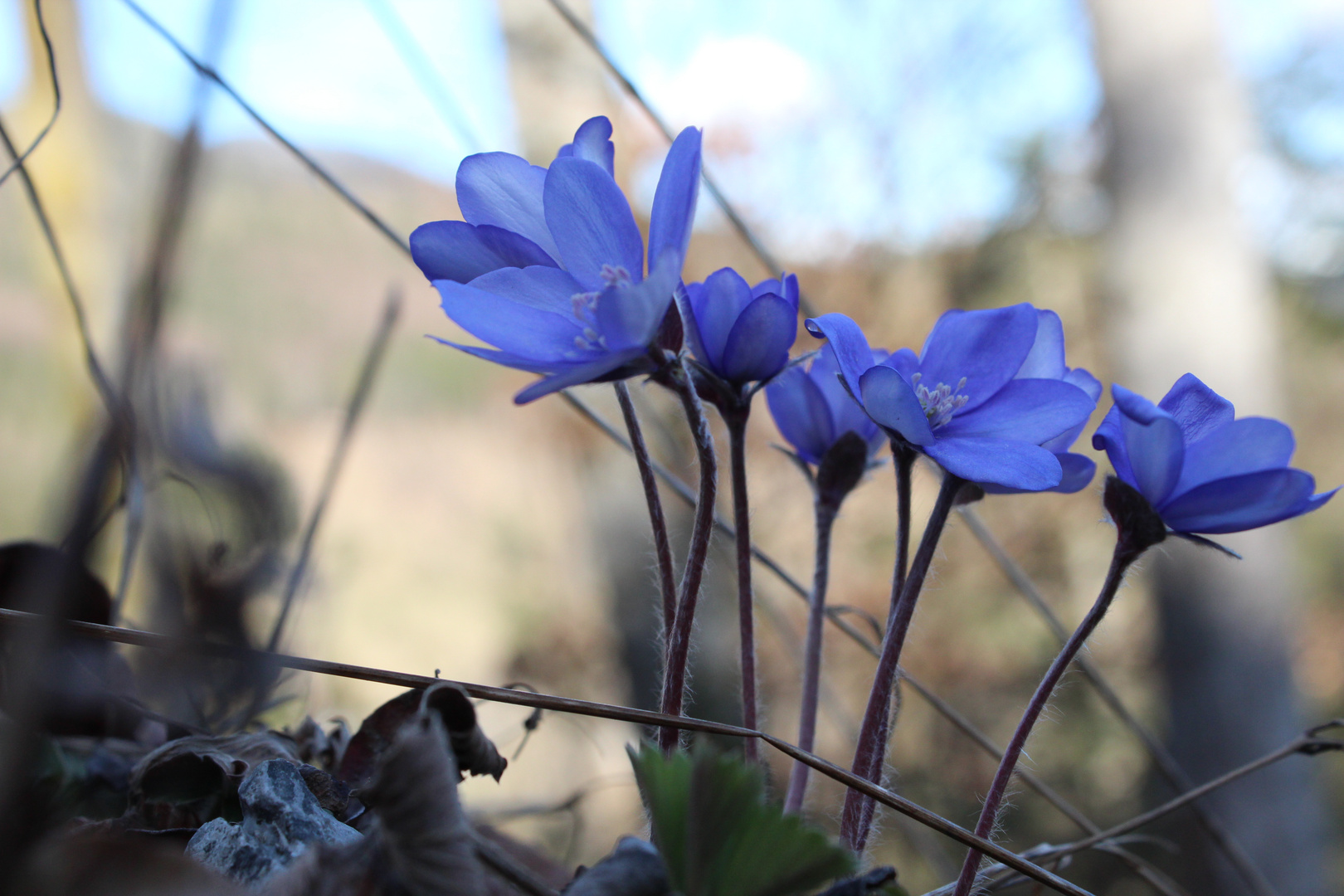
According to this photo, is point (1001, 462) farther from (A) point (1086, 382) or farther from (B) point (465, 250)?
(B) point (465, 250)

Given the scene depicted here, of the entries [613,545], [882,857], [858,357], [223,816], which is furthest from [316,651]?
[882,857]

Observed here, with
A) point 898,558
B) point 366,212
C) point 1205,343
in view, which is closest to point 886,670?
point 898,558

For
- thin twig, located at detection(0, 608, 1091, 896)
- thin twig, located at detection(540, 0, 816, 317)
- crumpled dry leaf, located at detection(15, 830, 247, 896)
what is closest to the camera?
crumpled dry leaf, located at detection(15, 830, 247, 896)

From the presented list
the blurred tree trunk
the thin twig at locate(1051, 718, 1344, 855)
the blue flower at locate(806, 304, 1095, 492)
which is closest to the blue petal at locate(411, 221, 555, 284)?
the blue flower at locate(806, 304, 1095, 492)

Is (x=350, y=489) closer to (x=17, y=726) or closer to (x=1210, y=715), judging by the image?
(x=1210, y=715)

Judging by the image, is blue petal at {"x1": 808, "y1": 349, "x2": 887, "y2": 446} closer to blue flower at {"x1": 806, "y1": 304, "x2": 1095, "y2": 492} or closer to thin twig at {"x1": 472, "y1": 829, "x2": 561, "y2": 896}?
blue flower at {"x1": 806, "y1": 304, "x2": 1095, "y2": 492}

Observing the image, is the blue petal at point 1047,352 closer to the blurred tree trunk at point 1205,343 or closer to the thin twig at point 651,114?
the thin twig at point 651,114

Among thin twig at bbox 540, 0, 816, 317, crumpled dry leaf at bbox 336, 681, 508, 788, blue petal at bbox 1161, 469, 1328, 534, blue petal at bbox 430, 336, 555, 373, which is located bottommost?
crumpled dry leaf at bbox 336, 681, 508, 788
